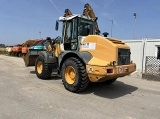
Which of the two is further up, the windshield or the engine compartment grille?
the windshield

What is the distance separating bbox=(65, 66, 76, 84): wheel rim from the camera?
7516mm

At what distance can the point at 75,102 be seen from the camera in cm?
620

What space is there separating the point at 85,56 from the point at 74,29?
1544 mm

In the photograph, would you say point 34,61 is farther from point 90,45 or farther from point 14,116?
point 14,116

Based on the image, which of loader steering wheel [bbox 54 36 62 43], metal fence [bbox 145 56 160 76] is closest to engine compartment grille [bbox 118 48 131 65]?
loader steering wheel [bbox 54 36 62 43]

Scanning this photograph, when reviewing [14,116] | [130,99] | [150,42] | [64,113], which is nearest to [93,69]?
[130,99]

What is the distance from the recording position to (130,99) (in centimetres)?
673

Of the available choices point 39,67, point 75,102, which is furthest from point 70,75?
point 39,67

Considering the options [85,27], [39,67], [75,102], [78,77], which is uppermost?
[85,27]

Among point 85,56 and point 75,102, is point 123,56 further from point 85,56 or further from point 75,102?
point 75,102

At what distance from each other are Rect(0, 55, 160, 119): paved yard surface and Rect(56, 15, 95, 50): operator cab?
165cm

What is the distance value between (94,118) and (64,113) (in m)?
0.75

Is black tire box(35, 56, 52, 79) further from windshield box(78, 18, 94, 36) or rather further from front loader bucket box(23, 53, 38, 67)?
windshield box(78, 18, 94, 36)

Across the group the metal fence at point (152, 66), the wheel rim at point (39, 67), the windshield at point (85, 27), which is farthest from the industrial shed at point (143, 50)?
the wheel rim at point (39, 67)
